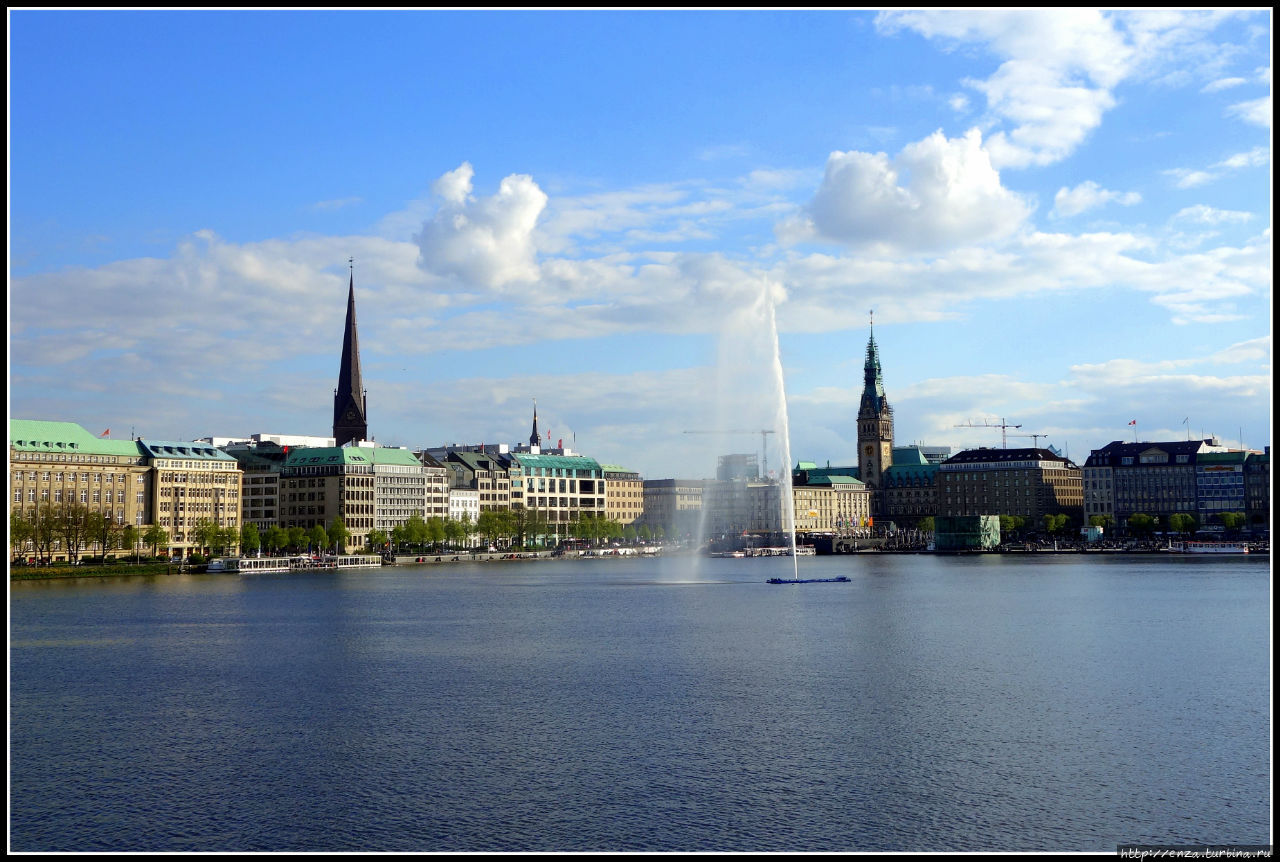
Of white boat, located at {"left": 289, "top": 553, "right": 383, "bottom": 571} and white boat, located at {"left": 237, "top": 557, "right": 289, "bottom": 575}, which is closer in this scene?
white boat, located at {"left": 237, "top": 557, "right": 289, "bottom": 575}

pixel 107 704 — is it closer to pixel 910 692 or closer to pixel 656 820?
pixel 656 820

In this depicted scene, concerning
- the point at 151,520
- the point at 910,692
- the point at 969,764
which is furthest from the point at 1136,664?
the point at 151,520

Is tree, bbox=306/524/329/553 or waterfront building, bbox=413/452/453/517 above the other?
waterfront building, bbox=413/452/453/517

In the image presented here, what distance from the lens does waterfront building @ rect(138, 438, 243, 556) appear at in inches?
5969

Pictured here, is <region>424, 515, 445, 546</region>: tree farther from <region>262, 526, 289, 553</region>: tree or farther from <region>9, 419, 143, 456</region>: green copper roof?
<region>9, 419, 143, 456</region>: green copper roof

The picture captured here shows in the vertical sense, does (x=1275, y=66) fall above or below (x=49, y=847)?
above

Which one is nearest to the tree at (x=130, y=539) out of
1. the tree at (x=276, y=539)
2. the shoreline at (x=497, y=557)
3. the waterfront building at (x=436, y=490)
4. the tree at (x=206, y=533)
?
the shoreline at (x=497, y=557)

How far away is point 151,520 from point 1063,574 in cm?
9965

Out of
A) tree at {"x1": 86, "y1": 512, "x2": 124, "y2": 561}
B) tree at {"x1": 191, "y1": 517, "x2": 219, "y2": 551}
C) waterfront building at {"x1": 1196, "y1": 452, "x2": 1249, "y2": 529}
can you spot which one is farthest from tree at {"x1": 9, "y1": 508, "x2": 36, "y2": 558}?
waterfront building at {"x1": 1196, "y1": 452, "x2": 1249, "y2": 529}

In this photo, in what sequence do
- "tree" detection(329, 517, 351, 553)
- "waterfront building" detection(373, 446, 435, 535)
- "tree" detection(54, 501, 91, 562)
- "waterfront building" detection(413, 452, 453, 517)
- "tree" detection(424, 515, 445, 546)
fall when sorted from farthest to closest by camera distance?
"waterfront building" detection(413, 452, 453, 517)
"waterfront building" detection(373, 446, 435, 535)
"tree" detection(424, 515, 445, 546)
"tree" detection(329, 517, 351, 553)
"tree" detection(54, 501, 91, 562)

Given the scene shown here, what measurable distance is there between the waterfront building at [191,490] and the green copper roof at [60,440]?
4.30m

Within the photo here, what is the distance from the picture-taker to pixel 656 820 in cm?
2588

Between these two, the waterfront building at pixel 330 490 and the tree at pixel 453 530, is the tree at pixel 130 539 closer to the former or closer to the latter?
the waterfront building at pixel 330 490

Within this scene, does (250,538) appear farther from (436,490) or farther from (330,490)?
(436,490)
